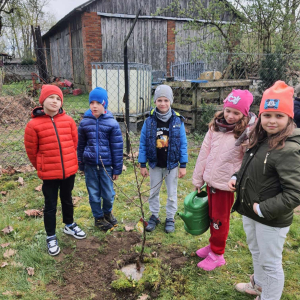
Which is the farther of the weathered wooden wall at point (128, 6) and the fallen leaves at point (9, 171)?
the weathered wooden wall at point (128, 6)

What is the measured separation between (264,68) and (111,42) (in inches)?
348

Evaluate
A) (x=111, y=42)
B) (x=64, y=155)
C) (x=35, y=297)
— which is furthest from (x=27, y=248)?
(x=111, y=42)

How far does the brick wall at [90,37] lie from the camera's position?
13.1m

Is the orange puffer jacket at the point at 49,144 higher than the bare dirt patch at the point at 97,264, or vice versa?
the orange puffer jacket at the point at 49,144

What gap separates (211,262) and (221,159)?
3.48 ft

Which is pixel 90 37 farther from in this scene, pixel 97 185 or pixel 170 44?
pixel 97 185

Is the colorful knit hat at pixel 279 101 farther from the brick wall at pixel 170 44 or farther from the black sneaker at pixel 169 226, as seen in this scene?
the brick wall at pixel 170 44

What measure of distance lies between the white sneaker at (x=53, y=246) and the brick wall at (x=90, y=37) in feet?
38.0

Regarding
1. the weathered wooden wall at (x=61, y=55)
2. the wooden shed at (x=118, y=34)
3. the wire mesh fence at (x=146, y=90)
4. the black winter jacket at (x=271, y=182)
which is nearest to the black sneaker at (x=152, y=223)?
the black winter jacket at (x=271, y=182)

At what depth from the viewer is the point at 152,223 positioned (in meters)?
3.38

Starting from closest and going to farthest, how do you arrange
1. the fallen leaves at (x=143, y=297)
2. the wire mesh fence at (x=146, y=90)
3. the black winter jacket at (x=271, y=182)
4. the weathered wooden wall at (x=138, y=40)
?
the black winter jacket at (x=271, y=182) → the fallen leaves at (x=143, y=297) → the wire mesh fence at (x=146, y=90) → the weathered wooden wall at (x=138, y=40)

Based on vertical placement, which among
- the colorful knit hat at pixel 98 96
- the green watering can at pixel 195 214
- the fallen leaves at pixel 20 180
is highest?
the colorful knit hat at pixel 98 96

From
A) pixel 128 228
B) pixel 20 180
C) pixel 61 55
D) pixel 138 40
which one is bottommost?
pixel 128 228

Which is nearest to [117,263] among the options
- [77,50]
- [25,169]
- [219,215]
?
[219,215]
